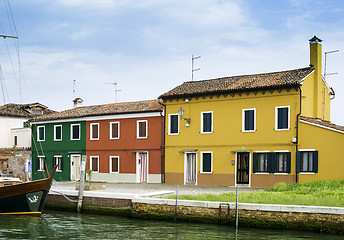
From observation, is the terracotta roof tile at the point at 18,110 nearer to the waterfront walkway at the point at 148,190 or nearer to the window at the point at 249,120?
the waterfront walkway at the point at 148,190

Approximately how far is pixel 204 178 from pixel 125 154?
6.53 m

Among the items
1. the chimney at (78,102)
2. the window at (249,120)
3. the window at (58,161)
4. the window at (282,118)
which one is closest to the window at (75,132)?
the window at (58,161)

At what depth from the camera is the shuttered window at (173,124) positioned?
97.3 feet

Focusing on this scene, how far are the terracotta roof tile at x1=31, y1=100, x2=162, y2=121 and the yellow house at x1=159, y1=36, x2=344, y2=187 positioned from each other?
2.19m

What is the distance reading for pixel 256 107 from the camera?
26.3 m

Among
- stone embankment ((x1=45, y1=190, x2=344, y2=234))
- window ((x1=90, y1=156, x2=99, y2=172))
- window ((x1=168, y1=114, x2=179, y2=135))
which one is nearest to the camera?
stone embankment ((x1=45, y1=190, x2=344, y2=234))

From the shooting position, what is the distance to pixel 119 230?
1708 centimetres

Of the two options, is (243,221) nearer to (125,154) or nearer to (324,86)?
(324,86)

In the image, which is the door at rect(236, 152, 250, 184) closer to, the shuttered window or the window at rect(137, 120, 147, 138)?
the shuttered window

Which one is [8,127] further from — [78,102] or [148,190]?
[148,190]

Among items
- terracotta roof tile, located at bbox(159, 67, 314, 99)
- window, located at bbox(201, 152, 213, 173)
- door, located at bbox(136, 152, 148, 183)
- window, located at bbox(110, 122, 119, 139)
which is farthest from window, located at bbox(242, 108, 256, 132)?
window, located at bbox(110, 122, 119, 139)

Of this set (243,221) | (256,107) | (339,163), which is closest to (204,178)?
(256,107)

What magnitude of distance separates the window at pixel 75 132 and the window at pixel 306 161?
54.9 feet

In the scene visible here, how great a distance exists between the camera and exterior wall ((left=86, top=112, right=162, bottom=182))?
3059 centimetres
